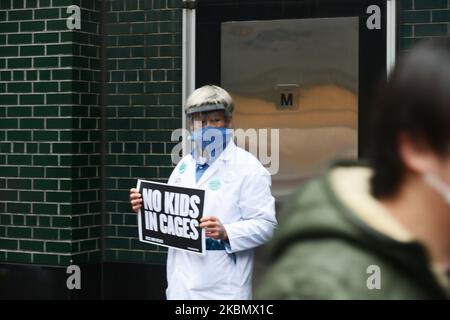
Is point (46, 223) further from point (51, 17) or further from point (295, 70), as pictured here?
point (295, 70)

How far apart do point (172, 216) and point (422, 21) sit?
304cm

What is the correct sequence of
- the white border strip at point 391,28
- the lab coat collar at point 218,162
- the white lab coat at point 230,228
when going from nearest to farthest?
the white lab coat at point 230,228 → the lab coat collar at point 218,162 → the white border strip at point 391,28

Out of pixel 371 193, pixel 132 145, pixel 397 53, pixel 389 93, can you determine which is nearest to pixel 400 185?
pixel 371 193

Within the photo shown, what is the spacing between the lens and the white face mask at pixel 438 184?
1775 mm

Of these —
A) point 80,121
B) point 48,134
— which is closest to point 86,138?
point 80,121

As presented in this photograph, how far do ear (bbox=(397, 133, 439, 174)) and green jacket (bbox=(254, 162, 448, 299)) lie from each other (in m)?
0.10

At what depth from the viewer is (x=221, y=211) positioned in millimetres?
5691

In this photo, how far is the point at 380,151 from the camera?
184 centimetres

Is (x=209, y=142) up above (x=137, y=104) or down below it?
below

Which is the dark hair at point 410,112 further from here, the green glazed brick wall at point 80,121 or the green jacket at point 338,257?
the green glazed brick wall at point 80,121

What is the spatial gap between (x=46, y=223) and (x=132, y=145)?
0.99 meters

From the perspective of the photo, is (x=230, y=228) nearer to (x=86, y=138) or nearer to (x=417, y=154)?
(x=86, y=138)

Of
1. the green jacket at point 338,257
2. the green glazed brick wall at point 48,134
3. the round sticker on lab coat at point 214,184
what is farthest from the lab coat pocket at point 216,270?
the green jacket at point 338,257

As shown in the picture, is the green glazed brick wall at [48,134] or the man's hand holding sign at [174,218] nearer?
the man's hand holding sign at [174,218]
